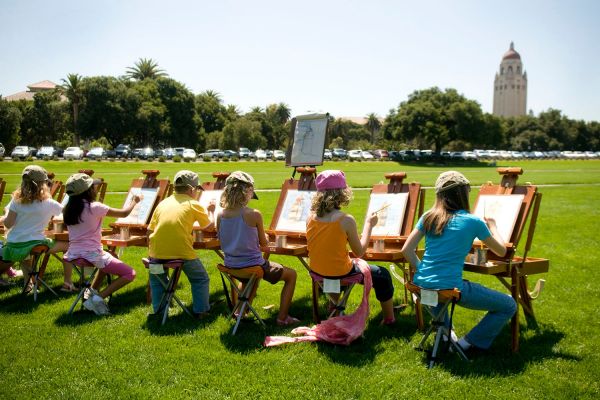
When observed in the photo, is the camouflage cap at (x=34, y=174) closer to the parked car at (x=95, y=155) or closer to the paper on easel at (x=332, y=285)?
the paper on easel at (x=332, y=285)

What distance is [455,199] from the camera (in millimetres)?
4656

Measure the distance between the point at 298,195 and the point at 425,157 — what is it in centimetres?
6206

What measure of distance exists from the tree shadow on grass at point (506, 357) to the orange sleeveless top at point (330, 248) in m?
1.24

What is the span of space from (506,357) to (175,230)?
3576mm

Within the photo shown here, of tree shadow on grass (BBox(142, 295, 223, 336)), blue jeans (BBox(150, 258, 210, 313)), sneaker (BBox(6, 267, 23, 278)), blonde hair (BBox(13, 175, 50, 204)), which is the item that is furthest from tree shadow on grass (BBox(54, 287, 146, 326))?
sneaker (BBox(6, 267, 23, 278))

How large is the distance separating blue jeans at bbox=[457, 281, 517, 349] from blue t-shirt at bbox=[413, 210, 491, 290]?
13cm

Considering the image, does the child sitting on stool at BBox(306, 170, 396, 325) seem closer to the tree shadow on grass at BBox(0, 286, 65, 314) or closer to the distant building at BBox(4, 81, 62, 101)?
the tree shadow on grass at BBox(0, 286, 65, 314)

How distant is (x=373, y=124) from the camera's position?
121 m

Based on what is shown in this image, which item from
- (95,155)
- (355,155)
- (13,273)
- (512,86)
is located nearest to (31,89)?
(95,155)

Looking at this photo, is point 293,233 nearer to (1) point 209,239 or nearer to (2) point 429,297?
(1) point 209,239

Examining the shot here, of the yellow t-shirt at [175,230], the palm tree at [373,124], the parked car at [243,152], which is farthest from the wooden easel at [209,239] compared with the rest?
the palm tree at [373,124]

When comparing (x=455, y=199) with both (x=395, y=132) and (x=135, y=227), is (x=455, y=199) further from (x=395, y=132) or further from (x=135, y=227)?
(x=395, y=132)

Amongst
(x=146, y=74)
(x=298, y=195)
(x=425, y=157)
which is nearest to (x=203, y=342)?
(x=298, y=195)

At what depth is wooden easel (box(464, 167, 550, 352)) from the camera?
16.5ft
